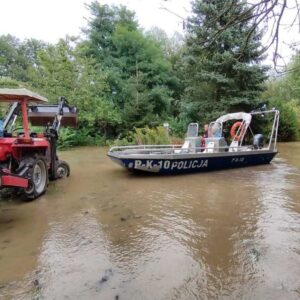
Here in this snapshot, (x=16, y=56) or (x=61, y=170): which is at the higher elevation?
(x=16, y=56)

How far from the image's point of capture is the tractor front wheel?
18.8ft

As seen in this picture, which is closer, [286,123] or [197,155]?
[197,155]

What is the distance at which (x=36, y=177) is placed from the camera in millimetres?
6277

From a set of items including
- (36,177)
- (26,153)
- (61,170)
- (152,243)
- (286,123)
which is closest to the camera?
(152,243)

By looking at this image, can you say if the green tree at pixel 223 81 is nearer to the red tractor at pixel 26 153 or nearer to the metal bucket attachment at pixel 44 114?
the metal bucket attachment at pixel 44 114

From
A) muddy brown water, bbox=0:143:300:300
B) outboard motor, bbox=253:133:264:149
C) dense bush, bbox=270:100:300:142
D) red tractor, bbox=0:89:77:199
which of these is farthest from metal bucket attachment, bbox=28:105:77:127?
dense bush, bbox=270:100:300:142

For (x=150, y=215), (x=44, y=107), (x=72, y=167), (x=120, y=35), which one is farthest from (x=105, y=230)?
(x=120, y=35)

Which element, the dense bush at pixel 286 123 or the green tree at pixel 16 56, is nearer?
the dense bush at pixel 286 123

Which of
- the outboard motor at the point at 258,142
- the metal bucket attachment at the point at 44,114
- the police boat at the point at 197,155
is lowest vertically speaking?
the police boat at the point at 197,155

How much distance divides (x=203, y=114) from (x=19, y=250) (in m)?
15.1

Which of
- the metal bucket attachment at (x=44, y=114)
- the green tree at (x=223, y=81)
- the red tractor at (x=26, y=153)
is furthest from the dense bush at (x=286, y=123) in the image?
the red tractor at (x=26, y=153)

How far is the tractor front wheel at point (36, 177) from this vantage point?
18.8ft

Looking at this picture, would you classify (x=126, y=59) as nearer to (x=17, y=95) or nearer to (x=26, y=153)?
(x=26, y=153)

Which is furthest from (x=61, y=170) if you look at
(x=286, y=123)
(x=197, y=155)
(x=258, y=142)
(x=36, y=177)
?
(x=286, y=123)
